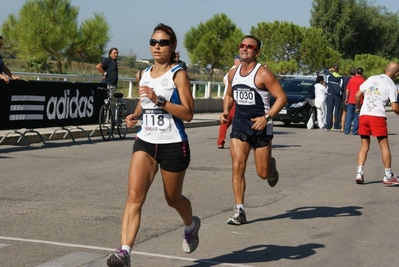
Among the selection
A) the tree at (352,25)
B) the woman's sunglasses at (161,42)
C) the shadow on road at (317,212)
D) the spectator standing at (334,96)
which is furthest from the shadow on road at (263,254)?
the tree at (352,25)

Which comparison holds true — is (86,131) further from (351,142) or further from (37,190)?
(37,190)

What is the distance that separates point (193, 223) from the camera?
681cm

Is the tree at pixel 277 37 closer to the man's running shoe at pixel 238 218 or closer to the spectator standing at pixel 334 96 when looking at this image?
the spectator standing at pixel 334 96

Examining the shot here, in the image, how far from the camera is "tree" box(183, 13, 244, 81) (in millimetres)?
63656

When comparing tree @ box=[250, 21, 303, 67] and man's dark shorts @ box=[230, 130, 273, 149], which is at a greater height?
tree @ box=[250, 21, 303, 67]

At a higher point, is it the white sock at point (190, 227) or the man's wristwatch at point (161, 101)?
the man's wristwatch at point (161, 101)

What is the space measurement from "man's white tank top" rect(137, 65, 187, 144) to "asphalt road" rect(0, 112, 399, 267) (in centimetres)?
107

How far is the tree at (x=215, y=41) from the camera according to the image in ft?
209

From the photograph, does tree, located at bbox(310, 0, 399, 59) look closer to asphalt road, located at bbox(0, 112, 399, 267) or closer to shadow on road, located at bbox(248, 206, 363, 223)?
asphalt road, located at bbox(0, 112, 399, 267)

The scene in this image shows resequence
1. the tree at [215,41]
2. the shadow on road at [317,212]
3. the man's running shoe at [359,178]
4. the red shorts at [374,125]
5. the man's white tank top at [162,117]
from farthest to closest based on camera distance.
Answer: the tree at [215,41] → the man's running shoe at [359,178] → the red shorts at [374,125] → the shadow on road at [317,212] → the man's white tank top at [162,117]

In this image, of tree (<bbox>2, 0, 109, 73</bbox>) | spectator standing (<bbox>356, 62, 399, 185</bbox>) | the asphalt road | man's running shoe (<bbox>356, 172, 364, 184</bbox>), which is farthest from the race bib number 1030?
tree (<bbox>2, 0, 109, 73</bbox>)

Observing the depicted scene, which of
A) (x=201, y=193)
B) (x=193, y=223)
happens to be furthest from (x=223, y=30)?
(x=193, y=223)

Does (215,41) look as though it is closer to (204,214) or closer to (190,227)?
(204,214)

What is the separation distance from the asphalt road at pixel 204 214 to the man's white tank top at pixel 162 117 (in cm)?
107
